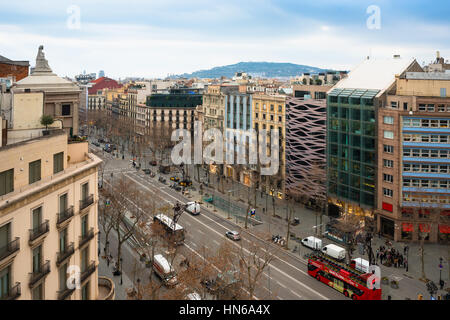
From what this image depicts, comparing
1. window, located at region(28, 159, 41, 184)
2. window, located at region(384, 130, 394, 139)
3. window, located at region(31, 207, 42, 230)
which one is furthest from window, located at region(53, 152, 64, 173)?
window, located at region(384, 130, 394, 139)

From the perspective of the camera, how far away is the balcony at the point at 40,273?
18.0 m

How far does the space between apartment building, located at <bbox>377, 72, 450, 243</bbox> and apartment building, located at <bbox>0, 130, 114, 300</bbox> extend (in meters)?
38.7

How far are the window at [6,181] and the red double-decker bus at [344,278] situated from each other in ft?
93.4

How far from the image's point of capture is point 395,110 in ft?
161

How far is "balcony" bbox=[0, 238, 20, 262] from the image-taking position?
53.3ft

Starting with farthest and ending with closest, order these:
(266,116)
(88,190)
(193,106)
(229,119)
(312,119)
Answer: (193,106), (229,119), (266,116), (312,119), (88,190)

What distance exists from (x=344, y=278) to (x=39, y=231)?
2678 centimetres

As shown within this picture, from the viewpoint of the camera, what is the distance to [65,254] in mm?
20734

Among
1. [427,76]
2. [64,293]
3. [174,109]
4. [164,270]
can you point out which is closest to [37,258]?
[64,293]

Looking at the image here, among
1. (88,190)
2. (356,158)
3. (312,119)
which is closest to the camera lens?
(88,190)

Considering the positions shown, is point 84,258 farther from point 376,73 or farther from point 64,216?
point 376,73

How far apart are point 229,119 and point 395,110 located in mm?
36423
